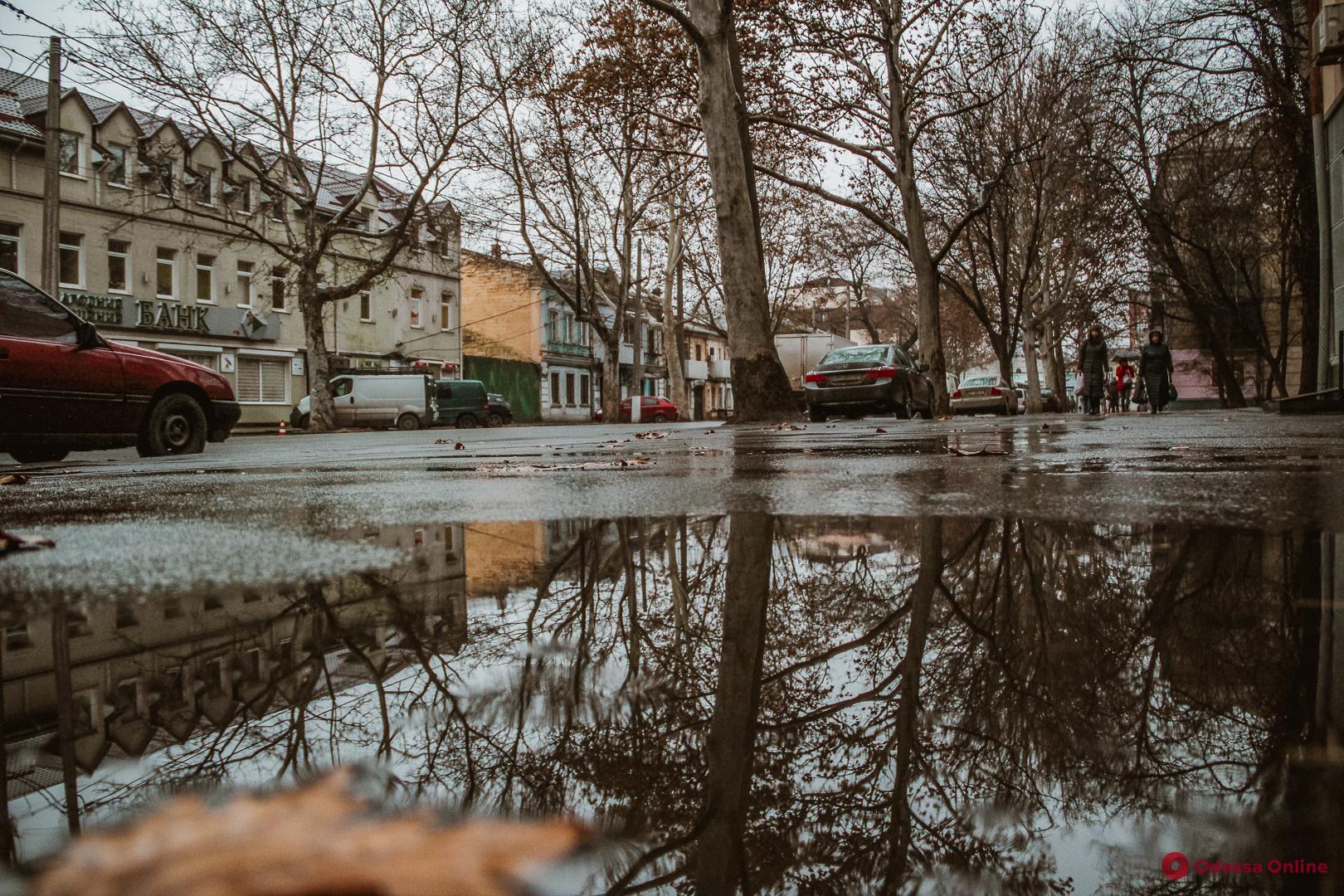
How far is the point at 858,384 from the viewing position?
704 inches

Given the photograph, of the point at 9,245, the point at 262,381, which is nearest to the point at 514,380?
the point at 262,381

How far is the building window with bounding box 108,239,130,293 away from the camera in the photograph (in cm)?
2994

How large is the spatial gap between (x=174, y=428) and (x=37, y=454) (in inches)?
51.4

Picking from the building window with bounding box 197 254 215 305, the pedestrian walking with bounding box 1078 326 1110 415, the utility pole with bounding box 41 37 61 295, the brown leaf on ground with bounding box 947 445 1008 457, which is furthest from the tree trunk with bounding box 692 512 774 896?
the building window with bounding box 197 254 215 305

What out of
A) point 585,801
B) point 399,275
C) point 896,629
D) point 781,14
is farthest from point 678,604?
point 399,275

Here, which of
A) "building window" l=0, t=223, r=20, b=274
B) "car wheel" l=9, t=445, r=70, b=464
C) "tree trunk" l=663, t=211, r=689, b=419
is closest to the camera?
"car wheel" l=9, t=445, r=70, b=464

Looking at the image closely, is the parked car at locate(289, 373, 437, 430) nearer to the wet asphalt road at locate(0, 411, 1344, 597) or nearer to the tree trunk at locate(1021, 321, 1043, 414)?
the tree trunk at locate(1021, 321, 1043, 414)

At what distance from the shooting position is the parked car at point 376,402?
33094 mm

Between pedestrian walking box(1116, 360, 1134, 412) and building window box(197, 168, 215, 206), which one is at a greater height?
building window box(197, 168, 215, 206)

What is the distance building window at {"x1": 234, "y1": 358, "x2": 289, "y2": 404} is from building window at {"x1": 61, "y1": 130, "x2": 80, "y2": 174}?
7.63m

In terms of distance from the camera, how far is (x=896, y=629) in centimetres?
133

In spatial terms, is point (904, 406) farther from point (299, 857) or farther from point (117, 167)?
point (117, 167)

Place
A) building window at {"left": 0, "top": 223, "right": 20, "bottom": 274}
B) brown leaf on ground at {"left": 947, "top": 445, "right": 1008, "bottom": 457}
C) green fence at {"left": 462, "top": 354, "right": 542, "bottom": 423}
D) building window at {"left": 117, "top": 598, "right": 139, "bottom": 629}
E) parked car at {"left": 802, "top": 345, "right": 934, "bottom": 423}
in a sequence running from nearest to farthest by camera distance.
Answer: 1. building window at {"left": 117, "top": 598, "right": 139, "bottom": 629}
2. brown leaf on ground at {"left": 947, "top": 445, "right": 1008, "bottom": 457}
3. parked car at {"left": 802, "top": 345, "right": 934, "bottom": 423}
4. building window at {"left": 0, "top": 223, "right": 20, "bottom": 274}
5. green fence at {"left": 462, "top": 354, "right": 542, "bottom": 423}

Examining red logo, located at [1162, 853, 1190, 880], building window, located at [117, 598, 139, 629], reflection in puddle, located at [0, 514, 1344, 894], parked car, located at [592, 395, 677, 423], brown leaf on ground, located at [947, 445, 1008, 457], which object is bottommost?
red logo, located at [1162, 853, 1190, 880]
